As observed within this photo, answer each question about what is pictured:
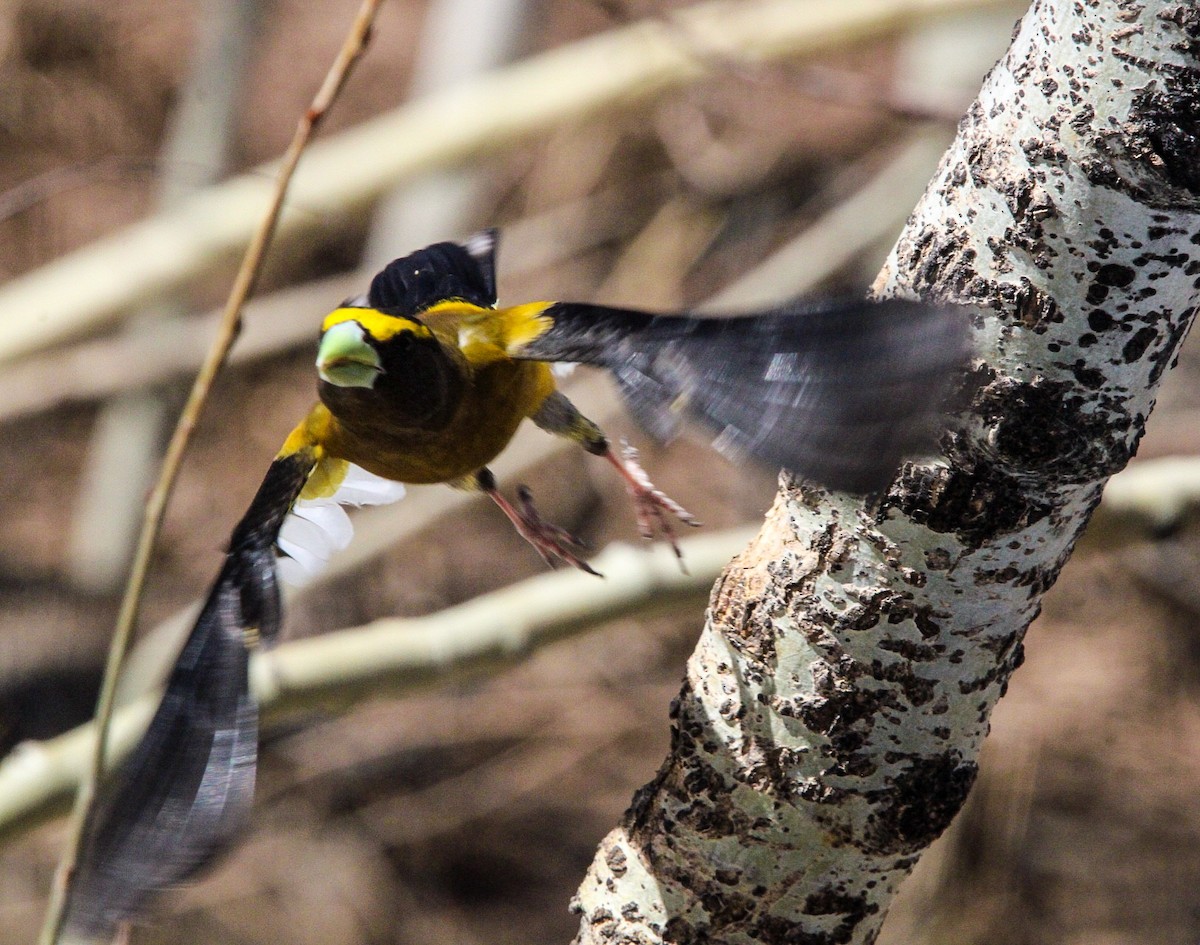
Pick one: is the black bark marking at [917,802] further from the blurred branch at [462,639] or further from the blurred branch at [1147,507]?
the blurred branch at [1147,507]

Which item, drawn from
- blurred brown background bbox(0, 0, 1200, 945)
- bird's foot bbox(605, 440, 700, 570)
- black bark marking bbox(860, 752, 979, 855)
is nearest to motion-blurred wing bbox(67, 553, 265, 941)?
black bark marking bbox(860, 752, 979, 855)

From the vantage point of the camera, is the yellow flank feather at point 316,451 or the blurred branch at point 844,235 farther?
the blurred branch at point 844,235

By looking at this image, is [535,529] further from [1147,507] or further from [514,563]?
[514,563]

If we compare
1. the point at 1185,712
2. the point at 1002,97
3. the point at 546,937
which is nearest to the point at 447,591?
the point at 546,937

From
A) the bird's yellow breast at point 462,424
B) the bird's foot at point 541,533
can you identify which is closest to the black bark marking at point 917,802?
the bird's yellow breast at point 462,424

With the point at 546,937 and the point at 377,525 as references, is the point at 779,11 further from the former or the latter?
the point at 546,937
